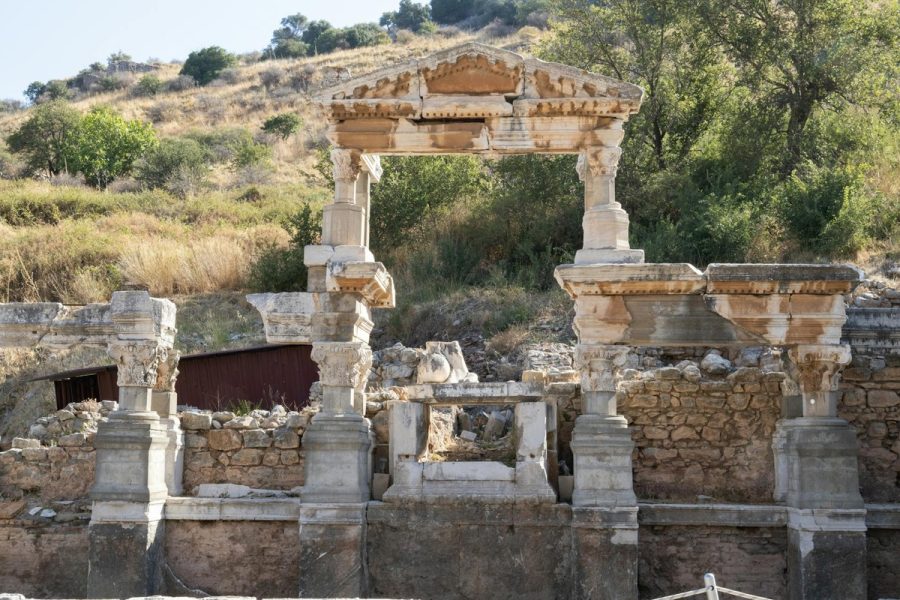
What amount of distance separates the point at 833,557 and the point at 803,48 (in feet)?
47.2

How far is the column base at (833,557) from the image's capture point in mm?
10055

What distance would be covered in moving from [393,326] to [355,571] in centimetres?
866

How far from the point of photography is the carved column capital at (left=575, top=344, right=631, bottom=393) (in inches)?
415

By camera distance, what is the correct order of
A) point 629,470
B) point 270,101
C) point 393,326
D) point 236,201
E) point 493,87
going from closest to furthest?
1. point 629,470
2. point 493,87
3. point 393,326
4. point 236,201
5. point 270,101

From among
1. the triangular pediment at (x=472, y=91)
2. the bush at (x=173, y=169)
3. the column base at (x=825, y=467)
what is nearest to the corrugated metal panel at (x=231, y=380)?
the triangular pediment at (x=472, y=91)

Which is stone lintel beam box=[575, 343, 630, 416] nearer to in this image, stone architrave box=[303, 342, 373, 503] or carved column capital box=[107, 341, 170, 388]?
stone architrave box=[303, 342, 373, 503]

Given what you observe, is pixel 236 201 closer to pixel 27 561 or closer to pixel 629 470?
pixel 27 561

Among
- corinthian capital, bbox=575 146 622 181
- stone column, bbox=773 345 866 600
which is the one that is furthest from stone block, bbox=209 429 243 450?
stone column, bbox=773 345 866 600

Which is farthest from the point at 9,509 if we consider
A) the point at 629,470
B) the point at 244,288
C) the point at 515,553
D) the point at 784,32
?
the point at 784,32

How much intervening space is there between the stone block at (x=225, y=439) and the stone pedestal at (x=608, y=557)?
12.9ft

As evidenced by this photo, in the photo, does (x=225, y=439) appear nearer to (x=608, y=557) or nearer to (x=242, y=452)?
(x=242, y=452)

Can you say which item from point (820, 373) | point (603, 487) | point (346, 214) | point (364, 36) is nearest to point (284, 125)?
point (364, 36)

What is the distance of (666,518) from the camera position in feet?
34.6

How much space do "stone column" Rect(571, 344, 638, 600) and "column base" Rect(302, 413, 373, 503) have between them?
220cm
